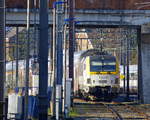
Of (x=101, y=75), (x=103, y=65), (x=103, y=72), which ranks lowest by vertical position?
(x=101, y=75)

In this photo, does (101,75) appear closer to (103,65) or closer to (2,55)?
(103,65)

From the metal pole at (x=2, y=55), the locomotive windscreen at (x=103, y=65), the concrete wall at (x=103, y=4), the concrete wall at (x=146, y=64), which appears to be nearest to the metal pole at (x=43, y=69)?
the metal pole at (x=2, y=55)

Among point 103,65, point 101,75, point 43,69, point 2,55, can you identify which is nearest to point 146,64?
point 103,65

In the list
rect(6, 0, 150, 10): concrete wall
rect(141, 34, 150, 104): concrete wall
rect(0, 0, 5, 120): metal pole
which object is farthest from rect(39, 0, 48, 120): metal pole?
rect(141, 34, 150, 104): concrete wall

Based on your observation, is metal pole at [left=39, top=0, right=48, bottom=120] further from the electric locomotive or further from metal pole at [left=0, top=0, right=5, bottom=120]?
the electric locomotive

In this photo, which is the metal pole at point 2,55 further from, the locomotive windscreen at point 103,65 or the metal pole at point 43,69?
the locomotive windscreen at point 103,65

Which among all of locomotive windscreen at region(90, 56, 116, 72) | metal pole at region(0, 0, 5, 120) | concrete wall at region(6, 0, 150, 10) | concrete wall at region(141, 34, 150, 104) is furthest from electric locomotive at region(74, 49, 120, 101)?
metal pole at region(0, 0, 5, 120)

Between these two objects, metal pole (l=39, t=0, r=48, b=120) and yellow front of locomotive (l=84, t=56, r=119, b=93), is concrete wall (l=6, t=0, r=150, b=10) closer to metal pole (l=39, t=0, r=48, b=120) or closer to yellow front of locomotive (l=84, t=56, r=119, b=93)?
yellow front of locomotive (l=84, t=56, r=119, b=93)

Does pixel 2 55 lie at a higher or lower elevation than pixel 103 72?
higher

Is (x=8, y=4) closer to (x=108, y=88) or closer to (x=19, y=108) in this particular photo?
(x=108, y=88)

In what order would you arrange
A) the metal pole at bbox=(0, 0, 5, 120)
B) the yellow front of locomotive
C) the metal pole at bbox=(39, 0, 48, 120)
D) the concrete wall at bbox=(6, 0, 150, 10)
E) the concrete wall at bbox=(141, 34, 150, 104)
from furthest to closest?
the yellow front of locomotive, the concrete wall at bbox=(141, 34, 150, 104), the concrete wall at bbox=(6, 0, 150, 10), the metal pole at bbox=(39, 0, 48, 120), the metal pole at bbox=(0, 0, 5, 120)

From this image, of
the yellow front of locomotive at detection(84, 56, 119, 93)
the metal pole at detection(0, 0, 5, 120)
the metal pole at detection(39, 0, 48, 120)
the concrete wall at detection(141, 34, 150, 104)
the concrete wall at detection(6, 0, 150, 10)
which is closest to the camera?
the metal pole at detection(0, 0, 5, 120)

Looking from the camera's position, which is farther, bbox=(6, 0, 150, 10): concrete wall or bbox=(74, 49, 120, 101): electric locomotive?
bbox=(74, 49, 120, 101): electric locomotive

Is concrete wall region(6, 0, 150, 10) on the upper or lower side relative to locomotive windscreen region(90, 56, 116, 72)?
upper
